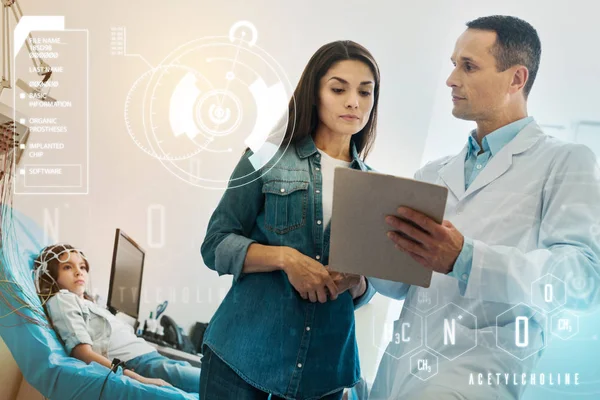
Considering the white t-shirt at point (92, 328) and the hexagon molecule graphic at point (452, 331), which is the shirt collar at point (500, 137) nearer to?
the hexagon molecule graphic at point (452, 331)

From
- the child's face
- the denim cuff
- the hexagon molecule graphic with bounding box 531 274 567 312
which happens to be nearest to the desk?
the child's face

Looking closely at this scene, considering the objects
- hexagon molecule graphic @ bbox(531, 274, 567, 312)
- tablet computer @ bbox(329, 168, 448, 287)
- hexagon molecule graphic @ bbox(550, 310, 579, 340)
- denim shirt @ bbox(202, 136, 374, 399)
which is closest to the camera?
tablet computer @ bbox(329, 168, 448, 287)

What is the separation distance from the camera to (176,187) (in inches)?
67.6

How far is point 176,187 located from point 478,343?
0.90 meters

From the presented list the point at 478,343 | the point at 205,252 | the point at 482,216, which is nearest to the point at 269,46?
the point at 205,252

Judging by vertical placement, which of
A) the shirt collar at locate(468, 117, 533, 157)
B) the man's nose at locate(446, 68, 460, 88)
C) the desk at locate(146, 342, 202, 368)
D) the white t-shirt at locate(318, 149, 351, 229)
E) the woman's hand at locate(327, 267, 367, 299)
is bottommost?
the desk at locate(146, 342, 202, 368)

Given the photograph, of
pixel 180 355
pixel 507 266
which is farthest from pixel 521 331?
pixel 180 355

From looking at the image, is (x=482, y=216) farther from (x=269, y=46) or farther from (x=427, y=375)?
(x=269, y=46)

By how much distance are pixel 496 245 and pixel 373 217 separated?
378mm

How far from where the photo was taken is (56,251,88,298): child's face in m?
1.67

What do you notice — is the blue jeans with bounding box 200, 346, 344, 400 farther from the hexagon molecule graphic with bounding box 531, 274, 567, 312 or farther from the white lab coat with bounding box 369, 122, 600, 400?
the hexagon molecule graphic with bounding box 531, 274, 567, 312

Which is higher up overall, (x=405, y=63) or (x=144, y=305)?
(x=405, y=63)

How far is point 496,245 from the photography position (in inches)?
58.6

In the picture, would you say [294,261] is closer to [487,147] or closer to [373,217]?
[373,217]
